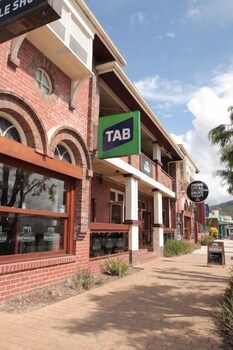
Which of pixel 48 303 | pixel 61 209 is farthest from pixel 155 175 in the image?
pixel 48 303

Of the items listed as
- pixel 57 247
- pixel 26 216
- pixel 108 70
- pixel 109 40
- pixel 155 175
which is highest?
pixel 109 40

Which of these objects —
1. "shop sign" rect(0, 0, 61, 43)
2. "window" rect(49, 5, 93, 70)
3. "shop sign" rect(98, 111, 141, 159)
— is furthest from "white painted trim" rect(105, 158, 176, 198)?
"shop sign" rect(0, 0, 61, 43)

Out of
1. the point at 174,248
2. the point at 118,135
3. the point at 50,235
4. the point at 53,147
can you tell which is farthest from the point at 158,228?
the point at 53,147

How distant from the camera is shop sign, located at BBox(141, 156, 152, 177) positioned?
14648mm

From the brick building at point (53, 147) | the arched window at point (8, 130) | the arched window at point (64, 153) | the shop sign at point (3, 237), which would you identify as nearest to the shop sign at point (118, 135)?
the brick building at point (53, 147)

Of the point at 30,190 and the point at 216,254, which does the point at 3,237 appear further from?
the point at 216,254

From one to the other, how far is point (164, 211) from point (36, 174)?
50.2 ft

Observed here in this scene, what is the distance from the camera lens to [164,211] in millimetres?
21984

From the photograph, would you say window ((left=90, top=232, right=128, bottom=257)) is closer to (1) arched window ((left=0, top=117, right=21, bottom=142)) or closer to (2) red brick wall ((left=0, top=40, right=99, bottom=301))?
(2) red brick wall ((left=0, top=40, right=99, bottom=301))

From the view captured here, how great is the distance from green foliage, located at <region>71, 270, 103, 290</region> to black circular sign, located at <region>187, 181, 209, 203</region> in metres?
15.8

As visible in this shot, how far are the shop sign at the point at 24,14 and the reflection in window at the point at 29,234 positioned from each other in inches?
173

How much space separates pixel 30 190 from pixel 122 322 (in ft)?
12.0

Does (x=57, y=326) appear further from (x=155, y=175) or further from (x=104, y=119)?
(x=155, y=175)

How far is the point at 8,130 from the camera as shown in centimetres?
710
